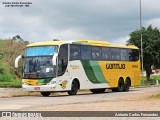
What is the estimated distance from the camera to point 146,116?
14430mm

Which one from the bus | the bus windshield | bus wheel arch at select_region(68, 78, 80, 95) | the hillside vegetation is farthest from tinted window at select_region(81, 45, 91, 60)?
the hillside vegetation

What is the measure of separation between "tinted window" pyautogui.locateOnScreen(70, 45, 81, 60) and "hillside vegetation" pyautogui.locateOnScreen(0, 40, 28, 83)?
7.73m

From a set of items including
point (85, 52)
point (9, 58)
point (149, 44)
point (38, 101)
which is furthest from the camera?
point (149, 44)

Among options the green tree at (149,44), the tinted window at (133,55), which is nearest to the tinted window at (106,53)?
the tinted window at (133,55)

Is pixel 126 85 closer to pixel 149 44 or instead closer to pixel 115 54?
pixel 115 54

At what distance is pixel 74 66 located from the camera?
2952 centimetres

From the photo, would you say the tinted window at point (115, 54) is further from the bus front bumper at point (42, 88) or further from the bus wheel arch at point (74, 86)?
the bus front bumper at point (42, 88)

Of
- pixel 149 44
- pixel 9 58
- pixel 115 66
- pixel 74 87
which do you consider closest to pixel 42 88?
pixel 74 87

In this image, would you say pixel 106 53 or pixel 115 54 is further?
pixel 115 54

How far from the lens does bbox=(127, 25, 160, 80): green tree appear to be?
59.5m

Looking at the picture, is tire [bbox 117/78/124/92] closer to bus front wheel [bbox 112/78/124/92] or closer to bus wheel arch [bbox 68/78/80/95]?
bus front wheel [bbox 112/78/124/92]

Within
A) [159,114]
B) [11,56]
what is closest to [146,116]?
[159,114]

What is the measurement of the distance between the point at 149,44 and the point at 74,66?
31677 mm

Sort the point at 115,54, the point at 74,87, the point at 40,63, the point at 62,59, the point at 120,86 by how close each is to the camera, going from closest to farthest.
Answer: the point at 40,63
the point at 62,59
the point at 74,87
the point at 115,54
the point at 120,86
